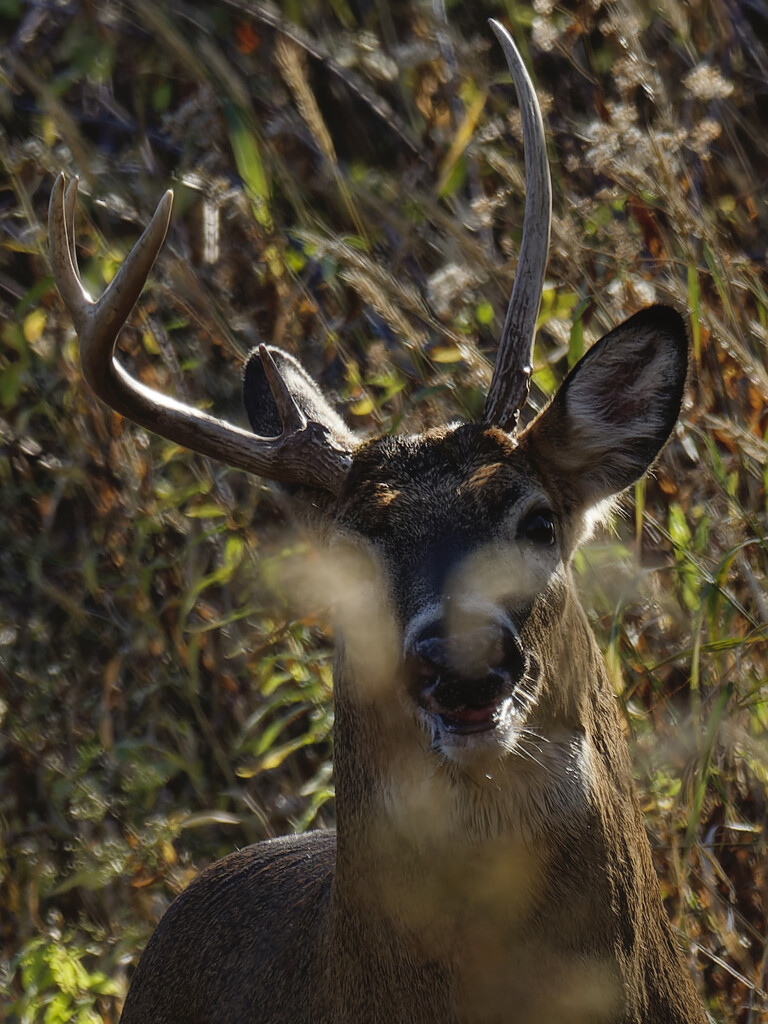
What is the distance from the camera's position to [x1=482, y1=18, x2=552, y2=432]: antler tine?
10.0 feet

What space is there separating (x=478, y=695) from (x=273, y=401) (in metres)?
1.15

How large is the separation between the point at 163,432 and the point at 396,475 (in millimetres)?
457

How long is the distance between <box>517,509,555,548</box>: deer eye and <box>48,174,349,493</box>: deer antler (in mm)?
400

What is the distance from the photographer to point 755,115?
4508 millimetres

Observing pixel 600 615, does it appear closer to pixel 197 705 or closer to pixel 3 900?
pixel 197 705

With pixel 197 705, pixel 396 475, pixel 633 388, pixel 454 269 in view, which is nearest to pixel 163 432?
pixel 396 475

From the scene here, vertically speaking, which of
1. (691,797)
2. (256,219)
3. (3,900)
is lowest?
(3,900)

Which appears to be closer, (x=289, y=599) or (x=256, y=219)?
(x=289, y=599)

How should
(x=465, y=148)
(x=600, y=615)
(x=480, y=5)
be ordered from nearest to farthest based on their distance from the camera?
(x=600, y=615) → (x=465, y=148) → (x=480, y=5)

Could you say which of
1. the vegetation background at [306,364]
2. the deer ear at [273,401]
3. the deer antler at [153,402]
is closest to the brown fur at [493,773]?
the deer antler at [153,402]

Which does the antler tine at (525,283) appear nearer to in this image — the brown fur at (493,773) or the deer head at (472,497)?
the deer head at (472,497)

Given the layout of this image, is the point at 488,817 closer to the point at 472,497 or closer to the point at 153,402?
the point at 472,497

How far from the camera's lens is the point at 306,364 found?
4871 millimetres

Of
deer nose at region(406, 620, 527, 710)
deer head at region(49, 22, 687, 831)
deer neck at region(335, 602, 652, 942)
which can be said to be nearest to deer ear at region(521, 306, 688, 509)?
deer head at region(49, 22, 687, 831)
